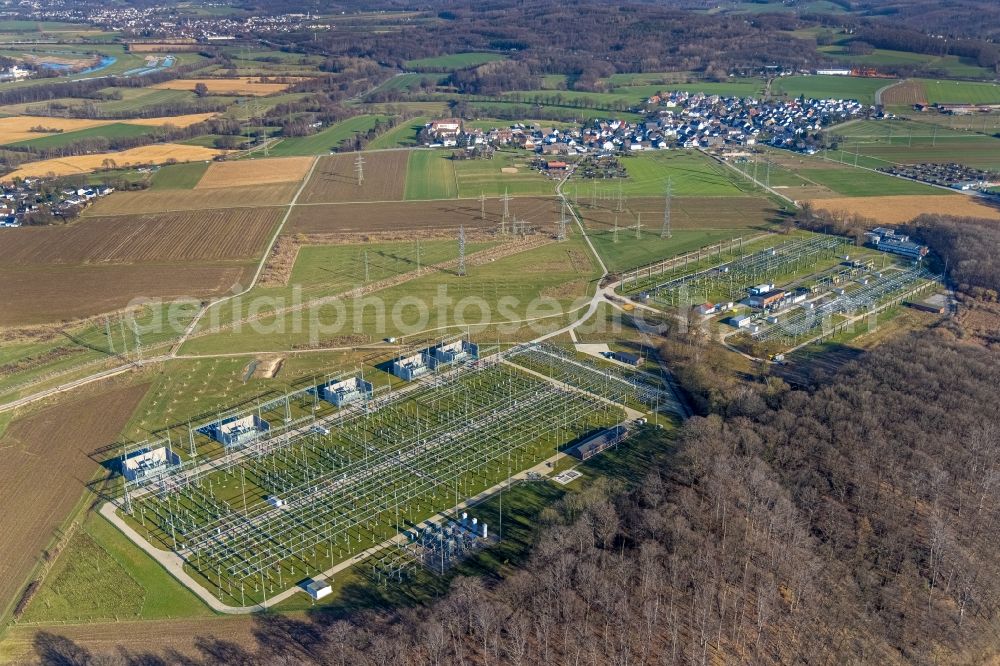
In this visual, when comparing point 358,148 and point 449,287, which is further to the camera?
point 358,148

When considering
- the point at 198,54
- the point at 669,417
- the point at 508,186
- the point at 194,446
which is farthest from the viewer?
the point at 198,54

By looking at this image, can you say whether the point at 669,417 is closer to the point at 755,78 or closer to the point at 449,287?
the point at 449,287

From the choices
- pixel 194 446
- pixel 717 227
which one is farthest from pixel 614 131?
pixel 194 446

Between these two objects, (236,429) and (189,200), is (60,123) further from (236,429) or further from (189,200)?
(236,429)

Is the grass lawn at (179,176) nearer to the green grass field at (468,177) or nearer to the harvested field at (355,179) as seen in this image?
the harvested field at (355,179)

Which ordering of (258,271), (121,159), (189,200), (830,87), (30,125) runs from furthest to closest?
(830,87)
(30,125)
(121,159)
(189,200)
(258,271)

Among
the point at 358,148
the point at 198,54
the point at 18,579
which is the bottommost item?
the point at 18,579

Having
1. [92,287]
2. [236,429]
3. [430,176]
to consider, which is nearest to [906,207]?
[430,176]

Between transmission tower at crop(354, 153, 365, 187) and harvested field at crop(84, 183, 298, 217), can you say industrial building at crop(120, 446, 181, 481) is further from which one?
transmission tower at crop(354, 153, 365, 187)
